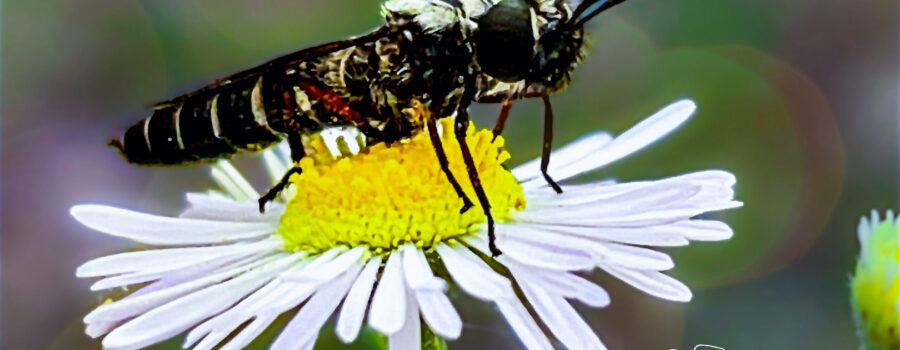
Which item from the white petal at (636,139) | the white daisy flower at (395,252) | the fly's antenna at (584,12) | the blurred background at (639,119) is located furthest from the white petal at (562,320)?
the blurred background at (639,119)

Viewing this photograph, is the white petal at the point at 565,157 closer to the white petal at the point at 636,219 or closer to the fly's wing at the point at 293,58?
the white petal at the point at 636,219

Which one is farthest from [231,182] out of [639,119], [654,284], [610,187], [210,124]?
[639,119]

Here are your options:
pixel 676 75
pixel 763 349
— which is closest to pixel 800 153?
pixel 676 75

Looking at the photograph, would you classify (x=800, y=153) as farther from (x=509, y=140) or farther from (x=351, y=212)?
(x=351, y=212)

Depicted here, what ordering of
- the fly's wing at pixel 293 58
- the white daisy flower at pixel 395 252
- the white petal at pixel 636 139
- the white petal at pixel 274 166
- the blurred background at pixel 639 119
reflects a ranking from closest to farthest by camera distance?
the white daisy flower at pixel 395 252
the fly's wing at pixel 293 58
the white petal at pixel 636 139
the white petal at pixel 274 166
the blurred background at pixel 639 119

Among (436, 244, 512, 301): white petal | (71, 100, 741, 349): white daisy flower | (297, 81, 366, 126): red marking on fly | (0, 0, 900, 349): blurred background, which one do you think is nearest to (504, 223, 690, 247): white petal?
(71, 100, 741, 349): white daisy flower

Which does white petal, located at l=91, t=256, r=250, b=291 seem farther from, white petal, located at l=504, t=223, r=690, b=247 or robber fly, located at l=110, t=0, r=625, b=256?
white petal, located at l=504, t=223, r=690, b=247

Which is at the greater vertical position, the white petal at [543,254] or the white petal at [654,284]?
the white petal at [543,254]
